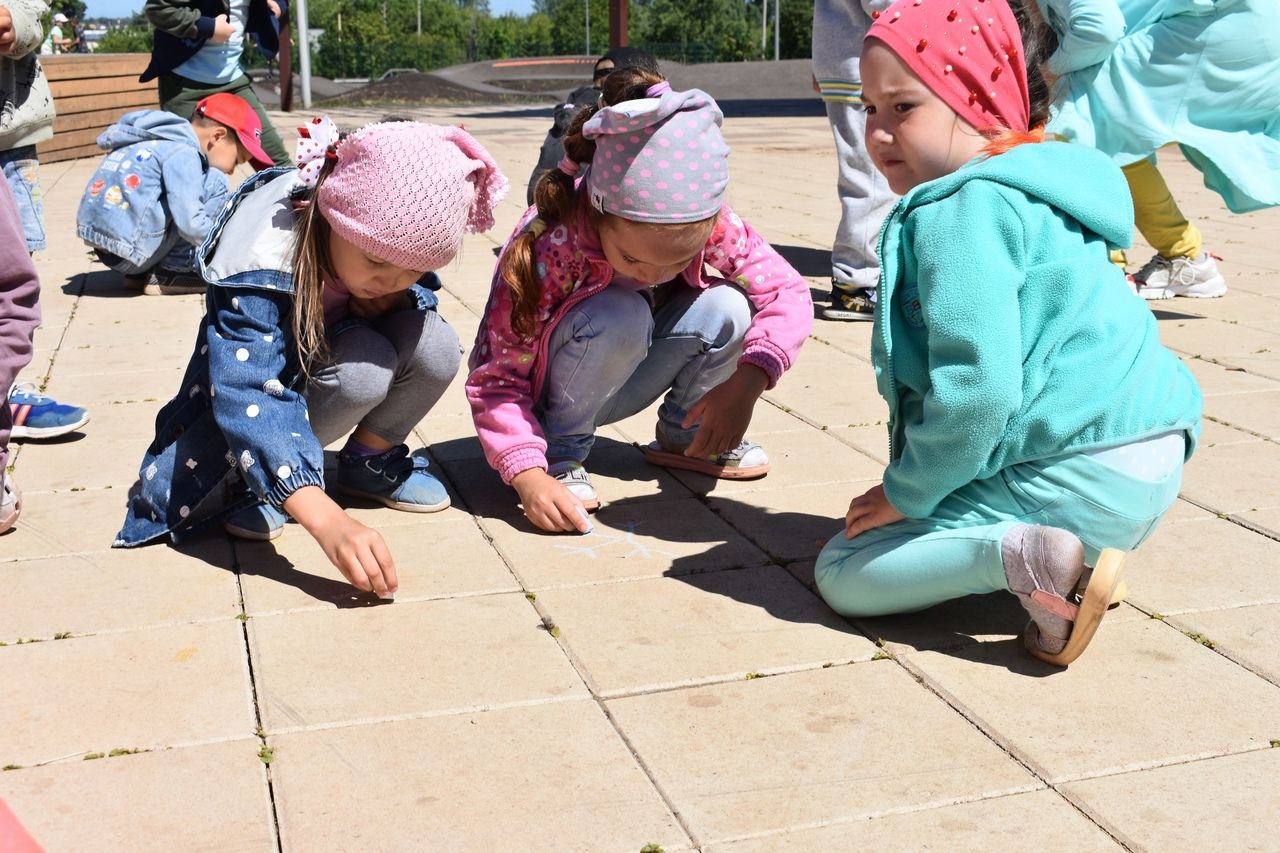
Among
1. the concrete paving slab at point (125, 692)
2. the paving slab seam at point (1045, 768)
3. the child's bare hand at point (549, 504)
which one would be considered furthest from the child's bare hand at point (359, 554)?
the paving slab seam at point (1045, 768)

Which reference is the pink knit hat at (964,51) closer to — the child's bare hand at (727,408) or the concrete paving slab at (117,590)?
the child's bare hand at (727,408)

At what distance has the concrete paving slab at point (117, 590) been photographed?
2.63 meters

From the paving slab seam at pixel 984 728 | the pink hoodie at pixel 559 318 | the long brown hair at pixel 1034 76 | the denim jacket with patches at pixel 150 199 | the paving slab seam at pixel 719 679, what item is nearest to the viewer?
the paving slab seam at pixel 984 728

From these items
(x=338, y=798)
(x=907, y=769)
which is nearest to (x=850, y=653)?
(x=907, y=769)

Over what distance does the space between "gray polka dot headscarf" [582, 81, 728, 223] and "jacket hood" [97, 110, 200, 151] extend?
3782 millimetres

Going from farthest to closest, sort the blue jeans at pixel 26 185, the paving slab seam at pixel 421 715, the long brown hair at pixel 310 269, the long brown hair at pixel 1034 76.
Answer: the blue jeans at pixel 26 185, the long brown hair at pixel 310 269, the long brown hair at pixel 1034 76, the paving slab seam at pixel 421 715

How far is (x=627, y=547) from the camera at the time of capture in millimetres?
3051

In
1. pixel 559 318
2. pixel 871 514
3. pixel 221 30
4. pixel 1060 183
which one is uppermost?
pixel 221 30

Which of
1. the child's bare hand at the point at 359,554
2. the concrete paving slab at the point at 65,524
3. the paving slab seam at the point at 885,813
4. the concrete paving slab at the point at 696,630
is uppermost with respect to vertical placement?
the child's bare hand at the point at 359,554

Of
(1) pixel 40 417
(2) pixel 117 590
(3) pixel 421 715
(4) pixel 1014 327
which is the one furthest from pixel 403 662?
(1) pixel 40 417

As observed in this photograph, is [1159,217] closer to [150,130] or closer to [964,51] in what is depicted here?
[964,51]

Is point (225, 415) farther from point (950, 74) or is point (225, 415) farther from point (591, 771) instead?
point (950, 74)

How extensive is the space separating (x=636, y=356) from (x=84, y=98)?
1125 cm

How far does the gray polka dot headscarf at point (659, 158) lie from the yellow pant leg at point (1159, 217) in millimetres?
3475
